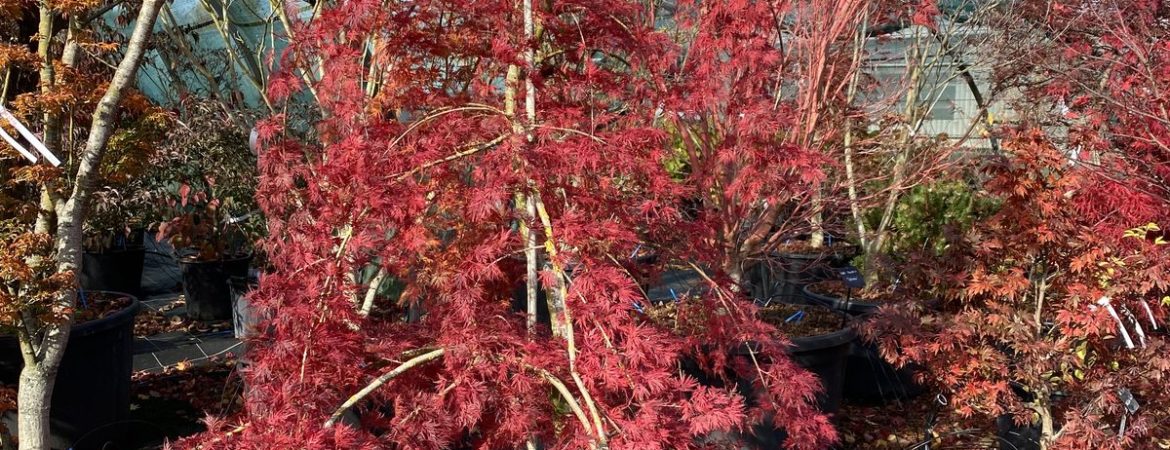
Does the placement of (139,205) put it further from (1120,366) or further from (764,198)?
(1120,366)

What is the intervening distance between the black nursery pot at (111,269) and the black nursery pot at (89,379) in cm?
354

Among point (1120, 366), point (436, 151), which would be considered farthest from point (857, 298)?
point (436, 151)

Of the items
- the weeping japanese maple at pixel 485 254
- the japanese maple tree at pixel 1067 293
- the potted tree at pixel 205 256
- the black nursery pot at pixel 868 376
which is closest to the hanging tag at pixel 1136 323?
the japanese maple tree at pixel 1067 293

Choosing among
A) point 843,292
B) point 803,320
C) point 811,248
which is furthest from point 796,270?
point 811,248

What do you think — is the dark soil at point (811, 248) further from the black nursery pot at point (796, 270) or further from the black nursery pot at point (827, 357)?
the black nursery pot at point (827, 357)

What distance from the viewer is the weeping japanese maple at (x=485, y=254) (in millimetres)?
2182

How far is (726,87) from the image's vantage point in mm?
3420

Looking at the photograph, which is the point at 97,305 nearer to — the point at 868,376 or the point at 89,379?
the point at 89,379

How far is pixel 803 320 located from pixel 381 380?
247 cm

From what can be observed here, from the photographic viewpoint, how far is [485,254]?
7.59 ft

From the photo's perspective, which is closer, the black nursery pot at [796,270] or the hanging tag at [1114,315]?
the hanging tag at [1114,315]

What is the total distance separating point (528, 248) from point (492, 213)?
9.4 inches

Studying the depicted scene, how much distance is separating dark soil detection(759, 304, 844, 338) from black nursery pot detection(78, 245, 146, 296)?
16.6 feet

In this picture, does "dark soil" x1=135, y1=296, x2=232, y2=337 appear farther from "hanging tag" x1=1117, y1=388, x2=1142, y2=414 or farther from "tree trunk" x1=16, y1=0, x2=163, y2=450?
"hanging tag" x1=1117, y1=388, x2=1142, y2=414
